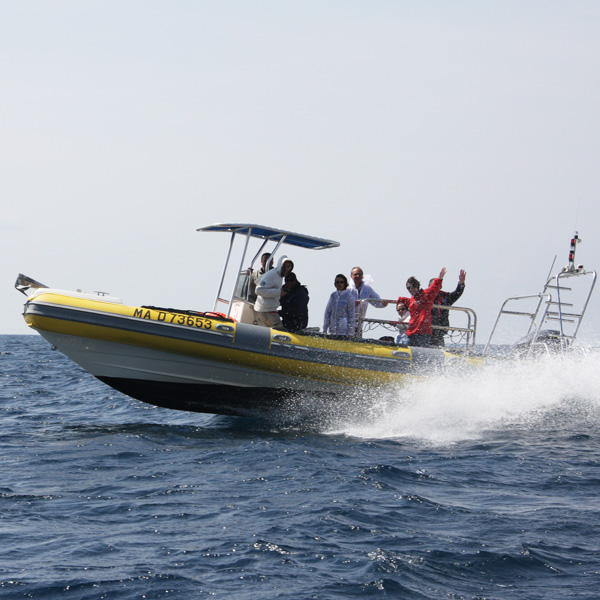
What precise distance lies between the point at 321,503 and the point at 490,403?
4.93 meters

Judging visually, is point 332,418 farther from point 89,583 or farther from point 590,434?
point 89,583

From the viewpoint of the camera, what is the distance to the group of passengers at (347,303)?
9.17 m

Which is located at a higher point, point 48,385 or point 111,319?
point 111,319

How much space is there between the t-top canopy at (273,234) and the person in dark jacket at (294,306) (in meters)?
0.82

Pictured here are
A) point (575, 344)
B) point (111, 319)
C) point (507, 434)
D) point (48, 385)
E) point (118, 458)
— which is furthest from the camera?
point (48, 385)

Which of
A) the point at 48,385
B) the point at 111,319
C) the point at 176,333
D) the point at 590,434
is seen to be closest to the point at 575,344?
the point at 590,434

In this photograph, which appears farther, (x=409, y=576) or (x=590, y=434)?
(x=590, y=434)

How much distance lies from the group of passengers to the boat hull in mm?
309

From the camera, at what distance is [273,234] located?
32.6ft

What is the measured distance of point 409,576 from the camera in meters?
4.33

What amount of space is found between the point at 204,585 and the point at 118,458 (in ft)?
11.3

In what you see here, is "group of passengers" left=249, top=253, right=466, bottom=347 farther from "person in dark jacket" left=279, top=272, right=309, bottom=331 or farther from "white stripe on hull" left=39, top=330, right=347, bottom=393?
"white stripe on hull" left=39, top=330, right=347, bottom=393

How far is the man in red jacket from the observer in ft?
32.0

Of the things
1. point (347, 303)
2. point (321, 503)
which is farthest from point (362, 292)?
point (321, 503)
